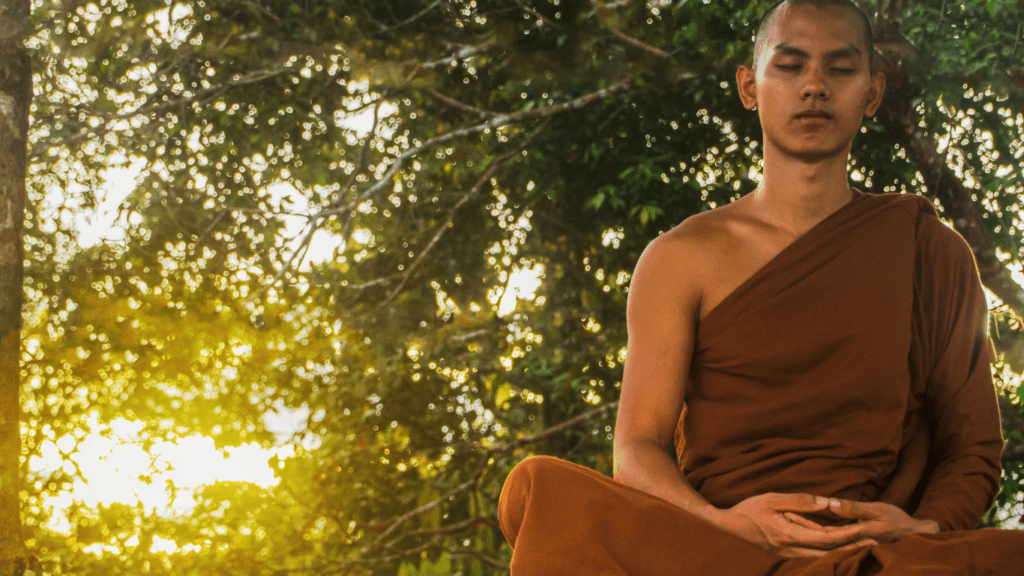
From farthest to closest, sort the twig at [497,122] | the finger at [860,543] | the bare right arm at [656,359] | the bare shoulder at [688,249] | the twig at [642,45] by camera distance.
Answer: the twig at [497,122] → the twig at [642,45] → the bare shoulder at [688,249] → the bare right arm at [656,359] → the finger at [860,543]

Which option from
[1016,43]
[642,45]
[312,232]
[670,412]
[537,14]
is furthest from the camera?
[312,232]

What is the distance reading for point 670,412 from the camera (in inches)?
45.0

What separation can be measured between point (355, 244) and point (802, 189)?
252cm

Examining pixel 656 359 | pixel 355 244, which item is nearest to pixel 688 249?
pixel 656 359

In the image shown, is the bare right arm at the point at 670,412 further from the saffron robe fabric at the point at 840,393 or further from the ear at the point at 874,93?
the ear at the point at 874,93

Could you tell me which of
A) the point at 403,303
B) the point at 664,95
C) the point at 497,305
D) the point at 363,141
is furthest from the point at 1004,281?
the point at 363,141

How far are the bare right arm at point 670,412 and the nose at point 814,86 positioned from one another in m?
0.26

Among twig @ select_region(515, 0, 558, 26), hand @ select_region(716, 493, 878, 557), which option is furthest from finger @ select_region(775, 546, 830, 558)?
twig @ select_region(515, 0, 558, 26)

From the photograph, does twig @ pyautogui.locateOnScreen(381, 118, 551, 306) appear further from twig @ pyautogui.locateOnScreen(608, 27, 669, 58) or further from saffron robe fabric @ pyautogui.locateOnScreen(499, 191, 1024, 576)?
saffron robe fabric @ pyautogui.locateOnScreen(499, 191, 1024, 576)

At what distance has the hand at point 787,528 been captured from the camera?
0.95 metres

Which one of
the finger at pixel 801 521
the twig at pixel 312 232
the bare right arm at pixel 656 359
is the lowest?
A: the finger at pixel 801 521

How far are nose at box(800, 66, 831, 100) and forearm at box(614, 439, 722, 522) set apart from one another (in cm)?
55

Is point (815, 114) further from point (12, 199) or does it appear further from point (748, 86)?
point (12, 199)

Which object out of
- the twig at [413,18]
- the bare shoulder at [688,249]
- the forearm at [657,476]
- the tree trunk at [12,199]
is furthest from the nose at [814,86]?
the tree trunk at [12,199]
